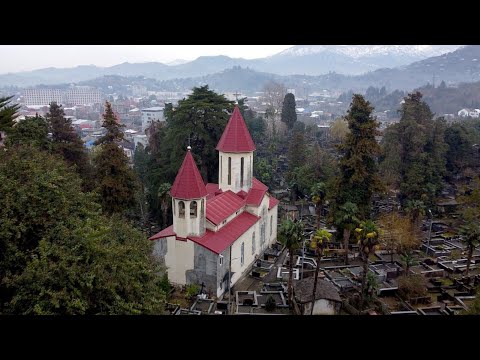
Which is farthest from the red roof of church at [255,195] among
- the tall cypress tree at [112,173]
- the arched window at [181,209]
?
the tall cypress tree at [112,173]

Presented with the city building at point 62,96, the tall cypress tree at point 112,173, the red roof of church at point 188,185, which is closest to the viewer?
the red roof of church at point 188,185

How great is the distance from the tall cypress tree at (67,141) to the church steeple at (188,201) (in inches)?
363

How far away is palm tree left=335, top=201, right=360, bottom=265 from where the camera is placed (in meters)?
23.5

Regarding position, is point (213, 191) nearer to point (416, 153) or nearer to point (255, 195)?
point (255, 195)

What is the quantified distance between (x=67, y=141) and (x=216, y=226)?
13.3 metres

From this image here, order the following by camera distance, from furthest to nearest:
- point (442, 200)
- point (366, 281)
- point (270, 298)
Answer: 1. point (442, 200)
2. point (366, 281)
3. point (270, 298)

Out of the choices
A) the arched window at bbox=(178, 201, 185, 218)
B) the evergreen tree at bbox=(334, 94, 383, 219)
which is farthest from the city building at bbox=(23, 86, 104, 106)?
the arched window at bbox=(178, 201, 185, 218)

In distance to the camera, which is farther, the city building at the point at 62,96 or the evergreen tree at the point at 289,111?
the city building at the point at 62,96

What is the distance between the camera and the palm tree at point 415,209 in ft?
90.5

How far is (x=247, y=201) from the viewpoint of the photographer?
2544 cm

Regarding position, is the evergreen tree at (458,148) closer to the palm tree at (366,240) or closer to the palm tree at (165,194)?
the palm tree at (366,240)

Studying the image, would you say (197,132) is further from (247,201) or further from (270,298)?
(270,298)
